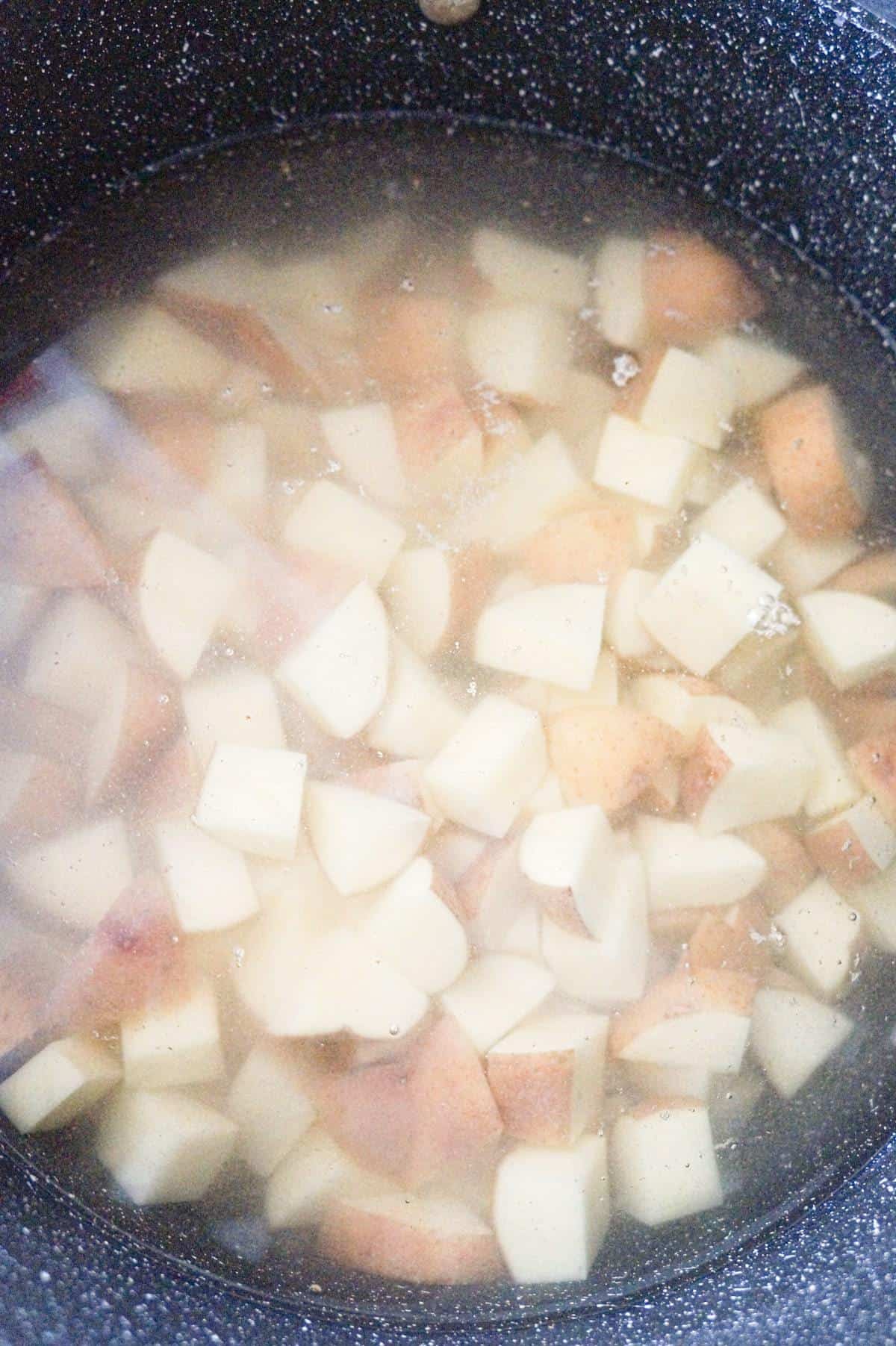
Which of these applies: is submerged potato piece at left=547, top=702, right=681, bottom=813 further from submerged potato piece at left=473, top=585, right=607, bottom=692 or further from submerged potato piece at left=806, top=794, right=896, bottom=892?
submerged potato piece at left=806, top=794, right=896, bottom=892

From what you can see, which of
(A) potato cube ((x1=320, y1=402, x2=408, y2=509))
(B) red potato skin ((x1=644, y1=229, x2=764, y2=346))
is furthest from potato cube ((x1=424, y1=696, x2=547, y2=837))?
(B) red potato skin ((x1=644, y1=229, x2=764, y2=346))

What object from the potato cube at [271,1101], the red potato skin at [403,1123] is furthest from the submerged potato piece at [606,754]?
the potato cube at [271,1101]

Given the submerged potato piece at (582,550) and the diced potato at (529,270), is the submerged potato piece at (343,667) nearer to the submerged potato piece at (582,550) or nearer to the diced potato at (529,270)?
the submerged potato piece at (582,550)

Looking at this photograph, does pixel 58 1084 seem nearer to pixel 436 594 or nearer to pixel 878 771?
pixel 436 594

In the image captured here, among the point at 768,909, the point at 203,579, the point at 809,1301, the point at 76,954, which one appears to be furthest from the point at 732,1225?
the point at 203,579

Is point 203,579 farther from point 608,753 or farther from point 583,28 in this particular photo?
point 583,28
